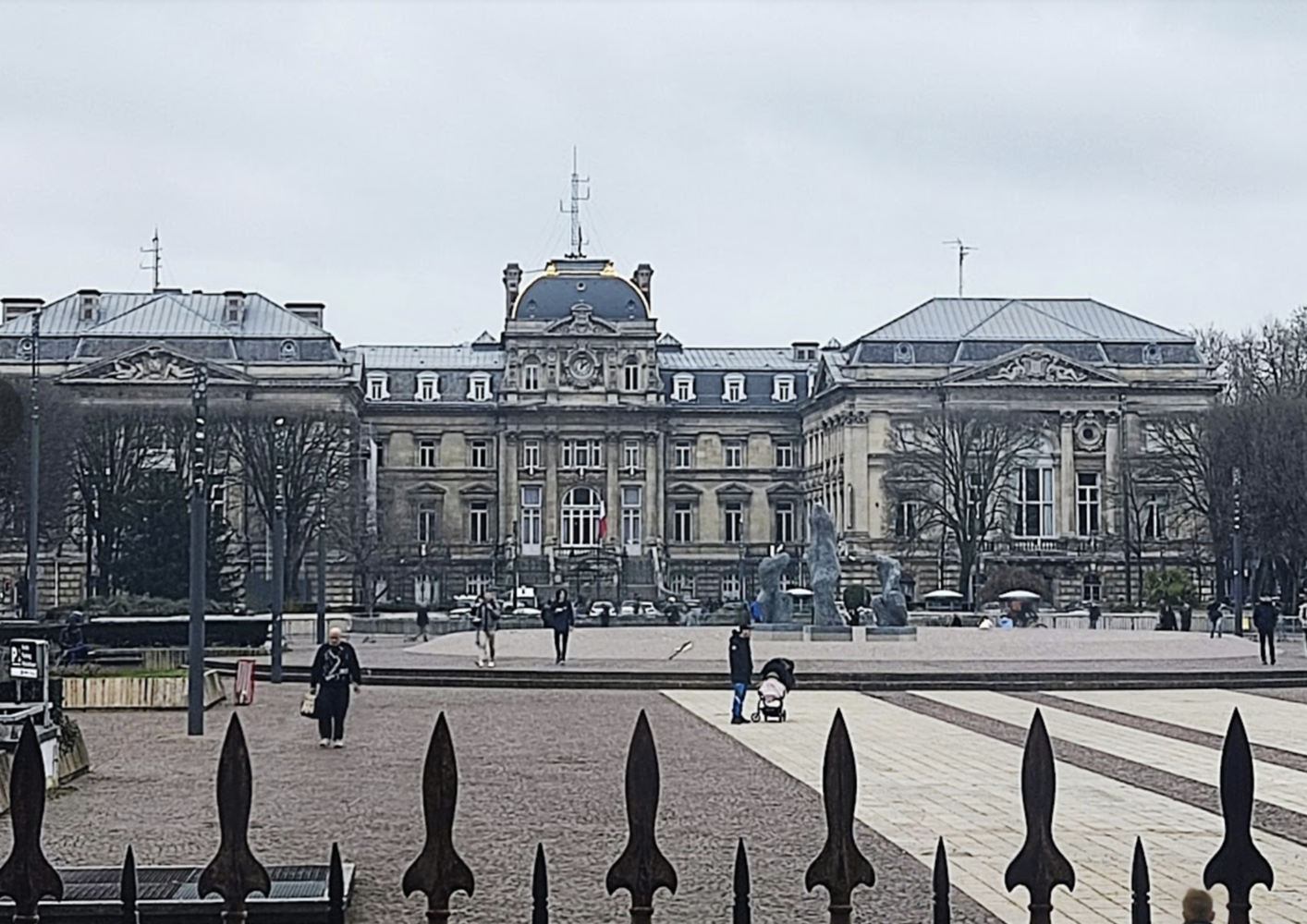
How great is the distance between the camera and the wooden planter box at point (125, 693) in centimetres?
2806

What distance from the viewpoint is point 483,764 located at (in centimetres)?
2011

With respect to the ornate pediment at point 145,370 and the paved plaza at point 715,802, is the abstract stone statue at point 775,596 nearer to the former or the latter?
the paved plaza at point 715,802

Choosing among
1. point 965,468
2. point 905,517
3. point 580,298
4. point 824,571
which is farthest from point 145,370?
point 824,571

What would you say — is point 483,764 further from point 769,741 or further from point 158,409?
point 158,409

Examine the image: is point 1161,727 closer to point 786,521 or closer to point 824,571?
point 824,571

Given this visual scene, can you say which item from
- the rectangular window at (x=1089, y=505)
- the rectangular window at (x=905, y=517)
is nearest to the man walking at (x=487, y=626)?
the rectangular window at (x=905, y=517)

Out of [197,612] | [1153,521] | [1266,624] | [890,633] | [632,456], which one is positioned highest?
[632,456]

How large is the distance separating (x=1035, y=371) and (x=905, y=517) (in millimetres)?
10165

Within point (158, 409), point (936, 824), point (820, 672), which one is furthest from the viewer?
point (158, 409)

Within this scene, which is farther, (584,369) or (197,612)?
(584,369)

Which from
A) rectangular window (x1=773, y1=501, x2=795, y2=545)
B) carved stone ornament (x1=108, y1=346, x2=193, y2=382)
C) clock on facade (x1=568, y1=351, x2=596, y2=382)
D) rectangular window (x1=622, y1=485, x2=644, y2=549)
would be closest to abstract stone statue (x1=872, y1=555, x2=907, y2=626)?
carved stone ornament (x1=108, y1=346, x2=193, y2=382)

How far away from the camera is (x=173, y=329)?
9338cm

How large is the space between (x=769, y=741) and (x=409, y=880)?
18771 millimetres

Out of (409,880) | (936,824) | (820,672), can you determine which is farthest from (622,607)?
(409,880)
